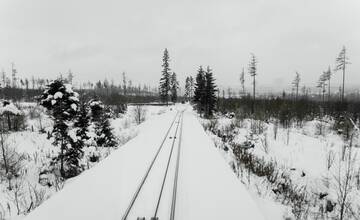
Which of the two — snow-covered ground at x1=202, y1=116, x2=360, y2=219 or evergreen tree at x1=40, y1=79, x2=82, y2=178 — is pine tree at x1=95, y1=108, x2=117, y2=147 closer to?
evergreen tree at x1=40, y1=79, x2=82, y2=178

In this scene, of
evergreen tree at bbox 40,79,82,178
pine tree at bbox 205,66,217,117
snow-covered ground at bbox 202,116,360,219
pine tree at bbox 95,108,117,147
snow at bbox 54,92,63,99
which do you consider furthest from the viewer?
pine tree at bbox 205,66,217,117

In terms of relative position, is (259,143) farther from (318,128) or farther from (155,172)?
(318,128)

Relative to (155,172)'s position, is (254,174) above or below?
below

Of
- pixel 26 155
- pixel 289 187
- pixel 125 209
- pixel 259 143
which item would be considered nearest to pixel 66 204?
pixel 125 209

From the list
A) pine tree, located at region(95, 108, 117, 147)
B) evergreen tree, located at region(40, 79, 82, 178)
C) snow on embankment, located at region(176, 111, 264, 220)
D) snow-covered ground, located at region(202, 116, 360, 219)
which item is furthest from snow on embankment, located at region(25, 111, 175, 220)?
pine tree, located at region(95, 108, 117, 147)

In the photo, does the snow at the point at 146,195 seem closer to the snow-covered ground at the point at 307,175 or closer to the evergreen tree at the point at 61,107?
the snow-covered ground at the point at 307,175

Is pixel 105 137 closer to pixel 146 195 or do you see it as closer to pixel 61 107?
pixel 61 107

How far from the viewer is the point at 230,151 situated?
10117 mm

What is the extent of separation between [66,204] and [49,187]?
5.86 m

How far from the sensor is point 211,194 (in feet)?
15.1

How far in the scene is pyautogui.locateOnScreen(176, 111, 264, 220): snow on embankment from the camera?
3.82 meters

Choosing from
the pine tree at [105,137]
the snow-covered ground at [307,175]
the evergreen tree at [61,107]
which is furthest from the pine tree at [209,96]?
the evergreen tree at [61,107]

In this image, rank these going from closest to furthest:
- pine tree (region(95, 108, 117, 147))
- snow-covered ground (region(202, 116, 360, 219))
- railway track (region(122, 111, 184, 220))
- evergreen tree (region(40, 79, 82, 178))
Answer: railway track (region(122, 111, 184, 220)), snow-covered ground (region(202, 116, 360, 219)), evergreen tree (region(40, 79, 82, 178)), pine tree (region(95, 108, 117, 147))

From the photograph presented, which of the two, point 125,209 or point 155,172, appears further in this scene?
point 155,172
